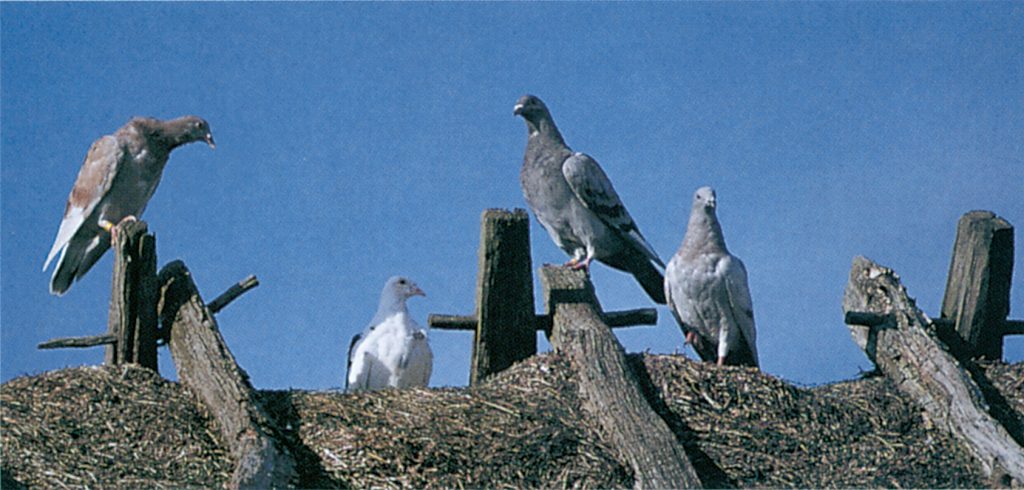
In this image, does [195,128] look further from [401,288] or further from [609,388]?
[609,388]

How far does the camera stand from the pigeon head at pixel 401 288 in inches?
490

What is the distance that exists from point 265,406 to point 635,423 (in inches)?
95.6

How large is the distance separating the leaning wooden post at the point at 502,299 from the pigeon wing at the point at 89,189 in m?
4.54

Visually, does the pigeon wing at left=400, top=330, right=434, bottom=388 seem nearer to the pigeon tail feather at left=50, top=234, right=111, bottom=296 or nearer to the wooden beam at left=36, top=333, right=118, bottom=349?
the wooden beam at left=36, top=333, right=118, bottom=349

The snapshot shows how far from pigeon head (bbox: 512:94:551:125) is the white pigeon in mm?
2549

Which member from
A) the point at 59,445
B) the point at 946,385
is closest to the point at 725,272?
the point at 946,385

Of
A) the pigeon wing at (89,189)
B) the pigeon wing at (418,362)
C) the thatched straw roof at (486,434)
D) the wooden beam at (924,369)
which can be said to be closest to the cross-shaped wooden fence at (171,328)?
the thatched straw roof at (486,434)

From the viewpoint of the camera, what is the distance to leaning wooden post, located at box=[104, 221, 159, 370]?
11.1 m

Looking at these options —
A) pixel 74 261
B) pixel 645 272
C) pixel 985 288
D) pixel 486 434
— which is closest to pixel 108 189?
pixel 74 261

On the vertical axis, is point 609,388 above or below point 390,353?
below

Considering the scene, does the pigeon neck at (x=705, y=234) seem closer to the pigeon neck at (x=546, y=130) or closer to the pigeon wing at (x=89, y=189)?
the pigeon neck at (x=546, y=130)

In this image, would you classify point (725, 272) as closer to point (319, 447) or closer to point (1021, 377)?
point (1021, 377)

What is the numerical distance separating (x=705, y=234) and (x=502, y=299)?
1690 millimetres

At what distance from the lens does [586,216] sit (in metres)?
13.5
